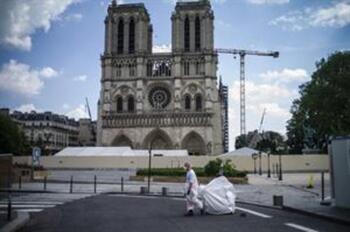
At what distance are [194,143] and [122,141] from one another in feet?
45.6

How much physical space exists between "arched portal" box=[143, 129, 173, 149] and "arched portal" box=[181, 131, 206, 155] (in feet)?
9.63

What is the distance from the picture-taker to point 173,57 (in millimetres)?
100312

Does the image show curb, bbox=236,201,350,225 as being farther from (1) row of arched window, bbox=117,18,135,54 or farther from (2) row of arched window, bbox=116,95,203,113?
(1) row of arched window, bbox=117,18,135,54

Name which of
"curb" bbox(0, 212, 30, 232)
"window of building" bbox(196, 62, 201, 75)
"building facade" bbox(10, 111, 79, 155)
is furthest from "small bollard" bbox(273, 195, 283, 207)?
"building facade" bbox(10, 111, 79, 155)

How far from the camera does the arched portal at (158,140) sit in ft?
320

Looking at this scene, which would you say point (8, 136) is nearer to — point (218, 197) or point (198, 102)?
point (198, 102)

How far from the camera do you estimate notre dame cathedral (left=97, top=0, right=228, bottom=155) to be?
96.8 meters

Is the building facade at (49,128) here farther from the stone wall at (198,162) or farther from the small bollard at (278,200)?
the small bollard at (278,200)

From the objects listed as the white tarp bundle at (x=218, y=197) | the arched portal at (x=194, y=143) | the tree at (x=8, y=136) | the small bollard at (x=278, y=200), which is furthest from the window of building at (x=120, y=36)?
the white tarp bundle at (x=218, y=197)

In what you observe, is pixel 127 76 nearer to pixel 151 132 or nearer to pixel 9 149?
pixel 151 132

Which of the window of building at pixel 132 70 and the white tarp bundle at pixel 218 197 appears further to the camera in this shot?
the window of building at pixel 132 70

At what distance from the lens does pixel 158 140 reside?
9988 centimetres

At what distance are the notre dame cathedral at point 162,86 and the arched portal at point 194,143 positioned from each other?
187 mm

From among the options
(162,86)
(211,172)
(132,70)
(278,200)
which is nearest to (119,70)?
(132,70)
